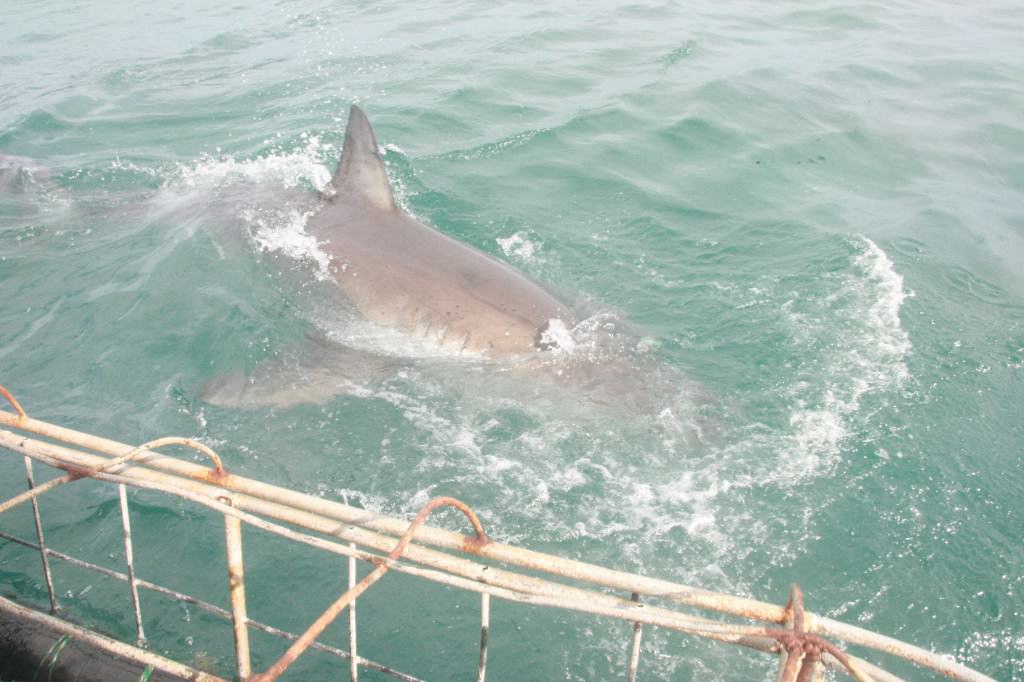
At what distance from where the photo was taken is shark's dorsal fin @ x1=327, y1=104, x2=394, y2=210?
653 centimetres

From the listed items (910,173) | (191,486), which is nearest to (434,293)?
(191,486)

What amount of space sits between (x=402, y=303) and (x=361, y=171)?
1520 mm

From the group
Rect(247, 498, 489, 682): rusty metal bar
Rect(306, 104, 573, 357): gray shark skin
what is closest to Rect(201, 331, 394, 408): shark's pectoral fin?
Rect(306, 104, 573, 357): gray shark skin

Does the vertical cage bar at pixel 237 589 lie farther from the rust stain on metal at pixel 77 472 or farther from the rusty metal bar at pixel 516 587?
the rust stain on metal at pixel 77 472

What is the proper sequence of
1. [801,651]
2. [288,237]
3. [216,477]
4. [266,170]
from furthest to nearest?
[266,170]
[288,237]
[216,477]
[801,651]

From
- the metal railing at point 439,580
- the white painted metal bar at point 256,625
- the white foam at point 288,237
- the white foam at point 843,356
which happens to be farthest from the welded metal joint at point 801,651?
the white foam at point 288,237

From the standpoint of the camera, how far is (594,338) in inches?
231

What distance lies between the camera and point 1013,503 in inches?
178

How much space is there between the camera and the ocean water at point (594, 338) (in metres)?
3.91

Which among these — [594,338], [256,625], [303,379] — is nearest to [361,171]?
[303,379]

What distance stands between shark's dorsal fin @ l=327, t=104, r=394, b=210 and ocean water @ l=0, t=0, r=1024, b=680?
0.56 metres

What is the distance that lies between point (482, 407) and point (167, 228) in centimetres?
469

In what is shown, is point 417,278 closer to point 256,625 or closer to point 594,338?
point 594,338

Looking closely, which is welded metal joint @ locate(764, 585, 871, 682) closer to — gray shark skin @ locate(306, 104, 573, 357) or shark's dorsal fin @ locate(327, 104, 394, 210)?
gray shark skin @ locate(306, 104, 573, 357)
